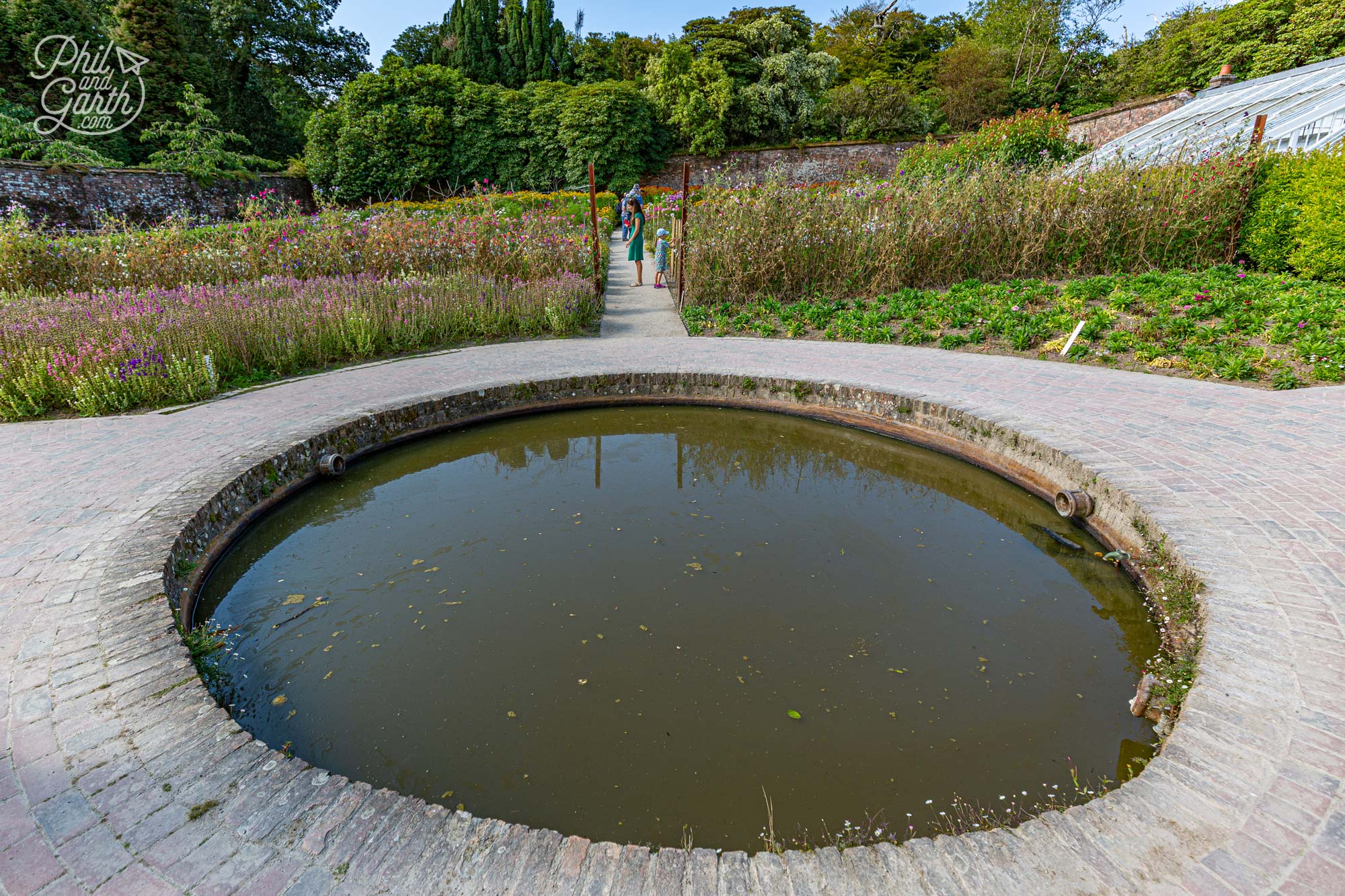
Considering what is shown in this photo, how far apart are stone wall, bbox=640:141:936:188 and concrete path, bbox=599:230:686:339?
19949mm

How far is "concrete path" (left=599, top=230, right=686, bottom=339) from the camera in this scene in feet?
26.9

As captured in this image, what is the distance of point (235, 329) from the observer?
6145 millimetres

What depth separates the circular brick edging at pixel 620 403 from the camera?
4.79ft

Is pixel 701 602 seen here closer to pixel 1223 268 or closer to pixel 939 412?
pixel 939 412

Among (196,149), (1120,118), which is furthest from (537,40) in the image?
(1120,118)

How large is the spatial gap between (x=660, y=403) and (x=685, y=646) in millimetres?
3477

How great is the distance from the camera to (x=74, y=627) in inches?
91.7

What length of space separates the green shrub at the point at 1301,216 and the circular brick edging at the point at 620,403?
21.6 feet

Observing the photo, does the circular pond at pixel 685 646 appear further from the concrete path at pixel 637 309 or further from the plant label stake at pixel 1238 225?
the plant label stake at pixel 1238 225

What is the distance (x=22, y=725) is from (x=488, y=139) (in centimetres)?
3122

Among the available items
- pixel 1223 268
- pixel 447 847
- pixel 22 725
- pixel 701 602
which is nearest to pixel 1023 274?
pixel 1223 268

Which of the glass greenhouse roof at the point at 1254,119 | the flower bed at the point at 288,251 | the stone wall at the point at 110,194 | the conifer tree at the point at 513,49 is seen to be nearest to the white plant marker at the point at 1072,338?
the glass greenhouse roof at the point at 1254,119

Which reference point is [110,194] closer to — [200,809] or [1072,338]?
[200,809]

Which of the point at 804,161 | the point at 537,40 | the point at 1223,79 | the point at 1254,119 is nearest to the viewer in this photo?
the point at 1254,119
